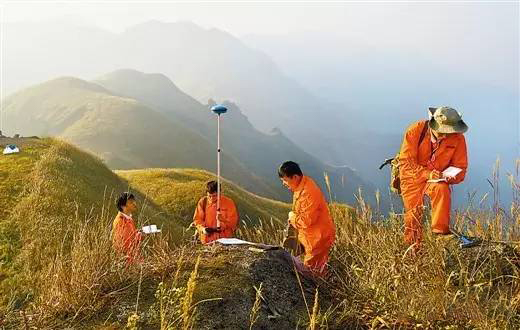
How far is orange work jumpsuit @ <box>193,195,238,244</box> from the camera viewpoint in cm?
1150

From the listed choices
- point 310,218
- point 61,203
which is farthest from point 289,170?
point 61,203

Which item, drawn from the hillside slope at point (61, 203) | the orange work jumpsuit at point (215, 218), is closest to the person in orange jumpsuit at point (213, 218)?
the orange work jumpsuit at point (215, 218)

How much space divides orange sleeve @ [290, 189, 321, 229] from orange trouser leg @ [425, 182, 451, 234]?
1752 mm

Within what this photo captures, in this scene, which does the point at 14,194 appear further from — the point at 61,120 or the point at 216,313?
the point at 61,120

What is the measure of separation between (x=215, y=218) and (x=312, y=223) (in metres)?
4.22

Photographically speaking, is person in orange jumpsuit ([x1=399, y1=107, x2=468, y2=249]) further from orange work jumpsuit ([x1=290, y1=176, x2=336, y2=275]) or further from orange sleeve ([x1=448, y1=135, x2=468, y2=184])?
orange work jumpsuit ([x1=290, y1=176, x2=336, y2=275])

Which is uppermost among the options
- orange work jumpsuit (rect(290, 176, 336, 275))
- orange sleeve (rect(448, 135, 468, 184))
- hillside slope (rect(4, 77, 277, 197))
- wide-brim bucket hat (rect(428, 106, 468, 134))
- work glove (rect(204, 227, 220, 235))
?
wide-brim bucket hat (rect(428, 106, 468, 134))

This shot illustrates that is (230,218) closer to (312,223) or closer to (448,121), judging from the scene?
(312,223)

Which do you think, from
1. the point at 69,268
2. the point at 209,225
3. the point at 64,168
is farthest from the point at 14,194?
the point at 69,268

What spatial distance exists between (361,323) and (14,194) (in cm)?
1641

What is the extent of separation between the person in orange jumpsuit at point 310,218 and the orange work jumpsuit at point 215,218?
3340 millimetres

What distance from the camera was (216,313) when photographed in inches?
173

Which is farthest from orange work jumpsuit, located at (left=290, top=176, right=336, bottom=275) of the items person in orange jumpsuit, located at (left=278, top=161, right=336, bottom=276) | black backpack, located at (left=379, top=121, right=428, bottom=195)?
black backpack, located at (left=379, top=121, right=428, bottom=195)

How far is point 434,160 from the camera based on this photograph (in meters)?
8.05
